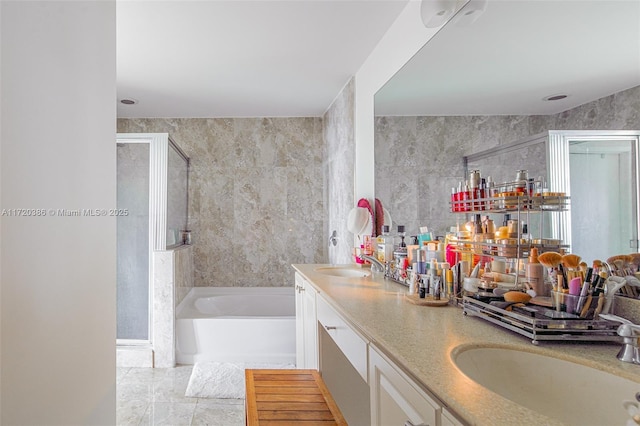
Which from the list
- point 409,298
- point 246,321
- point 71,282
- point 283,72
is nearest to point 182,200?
point 246,321

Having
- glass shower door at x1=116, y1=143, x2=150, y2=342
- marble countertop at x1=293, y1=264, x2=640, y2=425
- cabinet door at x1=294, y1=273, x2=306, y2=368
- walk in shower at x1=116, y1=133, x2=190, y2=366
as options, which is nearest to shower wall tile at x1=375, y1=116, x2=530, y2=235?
marble countertop at x1=293, y1=264, x2=640, y2=425

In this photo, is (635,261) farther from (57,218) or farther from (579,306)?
(57,218)

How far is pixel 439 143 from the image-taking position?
193cm

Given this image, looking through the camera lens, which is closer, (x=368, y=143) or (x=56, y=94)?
(x=56, y=94)

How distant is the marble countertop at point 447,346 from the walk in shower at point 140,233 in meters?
2.29

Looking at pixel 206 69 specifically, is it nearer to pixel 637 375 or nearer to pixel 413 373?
pixel 413 373

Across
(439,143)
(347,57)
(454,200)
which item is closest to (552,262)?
(454,200)

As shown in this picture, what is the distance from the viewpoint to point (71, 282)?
1.45 meters

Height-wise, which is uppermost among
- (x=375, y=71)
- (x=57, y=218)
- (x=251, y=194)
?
(x=375, y=71)

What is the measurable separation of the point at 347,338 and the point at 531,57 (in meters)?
1.16

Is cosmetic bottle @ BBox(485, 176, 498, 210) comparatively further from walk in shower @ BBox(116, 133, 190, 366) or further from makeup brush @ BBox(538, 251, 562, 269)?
walk in shower @ BBox(116, 133, 190, 366)

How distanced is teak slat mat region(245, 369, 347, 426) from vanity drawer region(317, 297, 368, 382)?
0.90ft

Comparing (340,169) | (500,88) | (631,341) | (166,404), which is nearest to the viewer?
(631,341)

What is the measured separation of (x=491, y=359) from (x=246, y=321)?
2822 mm
